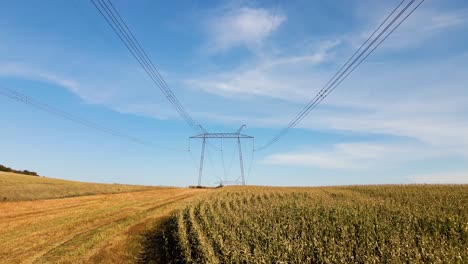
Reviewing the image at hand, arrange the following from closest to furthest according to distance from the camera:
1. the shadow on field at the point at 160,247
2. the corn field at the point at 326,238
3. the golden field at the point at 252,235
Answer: the corn field at the point at 326,238, the golden field at the point at 252,235, the shadow on field at the point at 160,247

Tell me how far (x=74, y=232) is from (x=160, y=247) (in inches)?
296

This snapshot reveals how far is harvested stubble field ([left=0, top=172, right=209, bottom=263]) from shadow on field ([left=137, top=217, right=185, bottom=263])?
0.42 metres

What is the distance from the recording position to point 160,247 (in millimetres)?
21078

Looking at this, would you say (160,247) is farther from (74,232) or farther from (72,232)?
(72,232)

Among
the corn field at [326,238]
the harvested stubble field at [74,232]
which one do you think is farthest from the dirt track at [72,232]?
the corn field at [326,238]

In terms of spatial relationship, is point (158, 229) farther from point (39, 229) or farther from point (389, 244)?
point (389, 244)

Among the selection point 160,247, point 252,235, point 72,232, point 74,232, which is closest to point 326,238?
point 252,235

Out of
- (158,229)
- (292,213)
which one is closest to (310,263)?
(292,213)

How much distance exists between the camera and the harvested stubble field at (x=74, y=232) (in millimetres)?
19644

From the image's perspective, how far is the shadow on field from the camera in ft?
60.6

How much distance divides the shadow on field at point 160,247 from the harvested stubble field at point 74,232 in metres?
0.42

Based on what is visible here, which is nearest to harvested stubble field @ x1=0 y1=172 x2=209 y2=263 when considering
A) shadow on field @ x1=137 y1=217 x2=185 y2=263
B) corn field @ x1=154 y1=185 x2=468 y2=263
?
shadow on field @ x1=137 y1=217 x2=185 y2=263

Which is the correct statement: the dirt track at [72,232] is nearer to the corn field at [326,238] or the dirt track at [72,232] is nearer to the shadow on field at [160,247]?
the shadow on field at [160,247]

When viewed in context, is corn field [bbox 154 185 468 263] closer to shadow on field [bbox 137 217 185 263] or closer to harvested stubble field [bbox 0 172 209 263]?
shadow on field [bbox 137 217 185 263]
